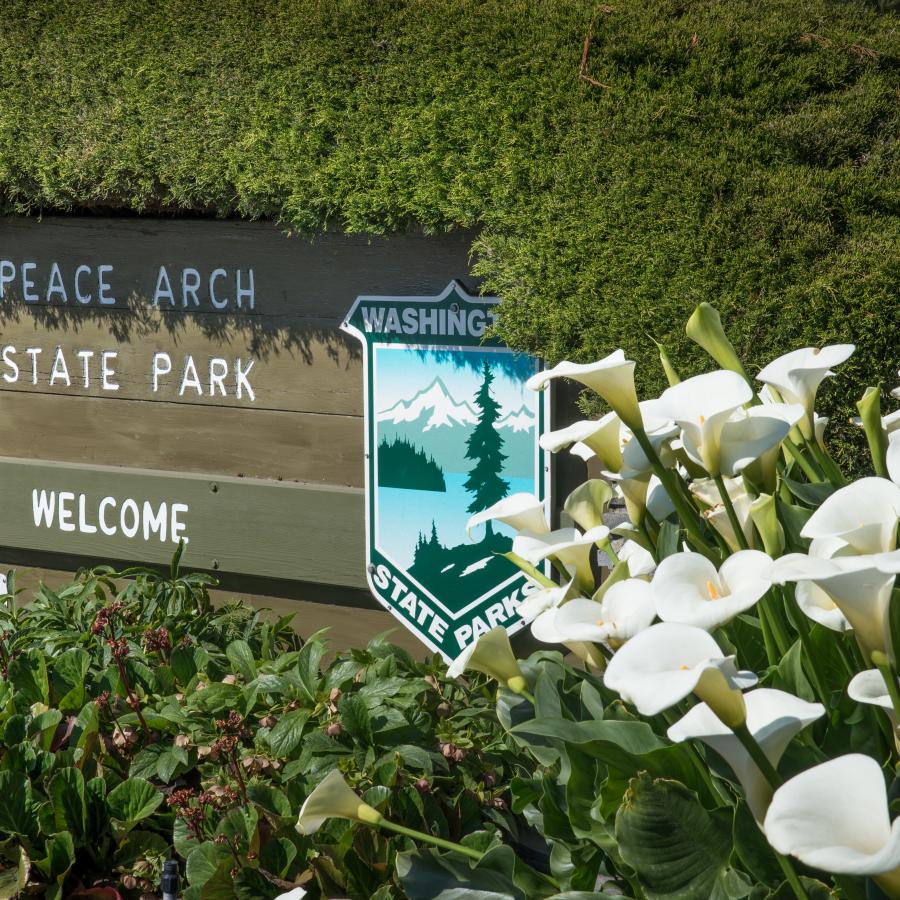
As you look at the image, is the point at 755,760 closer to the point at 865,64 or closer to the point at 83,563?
the point at 865,64

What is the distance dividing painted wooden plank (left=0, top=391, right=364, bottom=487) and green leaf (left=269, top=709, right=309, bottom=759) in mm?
1102

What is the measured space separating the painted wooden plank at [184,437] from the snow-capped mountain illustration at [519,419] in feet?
1.62

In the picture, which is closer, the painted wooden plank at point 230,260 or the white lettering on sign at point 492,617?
the white lettering on sign at point 492,617

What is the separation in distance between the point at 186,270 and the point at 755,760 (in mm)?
2693

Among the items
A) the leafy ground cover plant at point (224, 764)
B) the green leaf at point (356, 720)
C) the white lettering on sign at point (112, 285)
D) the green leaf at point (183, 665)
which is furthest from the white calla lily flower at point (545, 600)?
the white lettering on sign at point (112, 285)

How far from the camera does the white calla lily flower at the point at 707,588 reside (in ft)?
2.96

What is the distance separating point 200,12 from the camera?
10.0ft

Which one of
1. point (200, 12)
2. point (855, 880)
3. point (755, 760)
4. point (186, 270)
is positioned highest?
point (200, 12)

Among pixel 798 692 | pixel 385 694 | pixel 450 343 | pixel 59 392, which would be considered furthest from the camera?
pixel 59 392

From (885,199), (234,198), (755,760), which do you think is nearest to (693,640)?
(755,760)

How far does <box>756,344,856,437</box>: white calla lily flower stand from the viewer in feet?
3.96

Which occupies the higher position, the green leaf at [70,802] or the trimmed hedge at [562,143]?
the trimmed hedge at [562,143]

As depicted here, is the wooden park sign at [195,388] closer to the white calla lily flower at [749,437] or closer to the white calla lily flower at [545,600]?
the white calla lily flower at [545,600]

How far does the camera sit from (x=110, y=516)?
3338 millimetres
